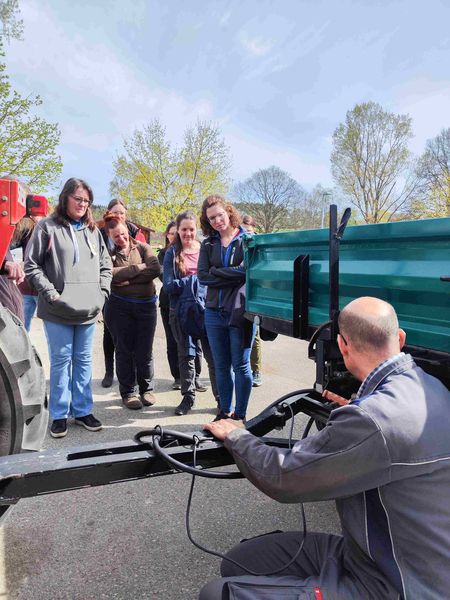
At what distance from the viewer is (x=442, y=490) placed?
1.24 meters

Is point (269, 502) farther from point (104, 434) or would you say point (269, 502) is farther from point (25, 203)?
point (25, 203)

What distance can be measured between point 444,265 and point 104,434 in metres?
2.81

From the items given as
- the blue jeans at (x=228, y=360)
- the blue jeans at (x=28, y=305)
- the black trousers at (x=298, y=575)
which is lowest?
the black trousers at (x=298, y=575)

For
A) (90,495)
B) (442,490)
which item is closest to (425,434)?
(442,490)

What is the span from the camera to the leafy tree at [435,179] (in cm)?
2472

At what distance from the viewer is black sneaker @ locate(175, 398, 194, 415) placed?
4.09 m

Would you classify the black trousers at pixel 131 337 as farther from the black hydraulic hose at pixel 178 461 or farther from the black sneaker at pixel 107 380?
the black hydraulic hose at pixel 178 461

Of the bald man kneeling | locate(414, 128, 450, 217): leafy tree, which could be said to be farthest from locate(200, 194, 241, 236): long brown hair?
locate(414, 128, 450, 217): leafy tree

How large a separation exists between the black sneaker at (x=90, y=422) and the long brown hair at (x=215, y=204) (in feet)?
5.83

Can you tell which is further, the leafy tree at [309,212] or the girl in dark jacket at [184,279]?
the leafy tree at [309,212]

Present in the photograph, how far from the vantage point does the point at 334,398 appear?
2123 millimetres

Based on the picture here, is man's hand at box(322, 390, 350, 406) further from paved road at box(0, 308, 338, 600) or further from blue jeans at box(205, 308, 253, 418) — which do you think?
blue jeans at box(205, 308, 253, 418)

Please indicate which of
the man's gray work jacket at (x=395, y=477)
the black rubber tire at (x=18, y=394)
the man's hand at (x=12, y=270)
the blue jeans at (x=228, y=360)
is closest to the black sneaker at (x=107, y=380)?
the blue jeans at (x=228, y=360)

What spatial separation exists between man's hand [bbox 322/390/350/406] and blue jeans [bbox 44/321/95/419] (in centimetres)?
213
